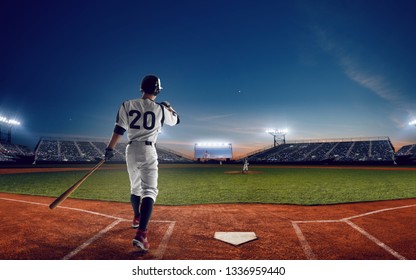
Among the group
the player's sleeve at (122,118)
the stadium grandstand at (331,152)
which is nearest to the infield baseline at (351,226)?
the player's sleeve at (122,118)

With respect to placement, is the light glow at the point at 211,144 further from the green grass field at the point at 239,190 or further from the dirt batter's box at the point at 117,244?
the dirt batter's box at the point at 117,244

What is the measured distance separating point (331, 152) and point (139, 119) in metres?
46.2

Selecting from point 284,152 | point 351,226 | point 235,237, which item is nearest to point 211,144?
point 284,152

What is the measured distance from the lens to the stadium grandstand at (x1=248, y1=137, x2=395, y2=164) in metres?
39.3

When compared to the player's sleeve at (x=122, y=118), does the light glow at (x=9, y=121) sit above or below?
above

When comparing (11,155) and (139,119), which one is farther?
(11,155)

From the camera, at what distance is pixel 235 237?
3.59 m

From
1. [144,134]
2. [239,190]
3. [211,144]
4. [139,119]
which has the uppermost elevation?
[211,144]

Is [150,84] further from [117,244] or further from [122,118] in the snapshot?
[117,244]

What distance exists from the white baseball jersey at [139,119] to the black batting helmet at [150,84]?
16 centimetres

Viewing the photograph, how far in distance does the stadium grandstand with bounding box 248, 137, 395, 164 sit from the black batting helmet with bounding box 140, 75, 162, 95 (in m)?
36.0

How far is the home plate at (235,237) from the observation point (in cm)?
341

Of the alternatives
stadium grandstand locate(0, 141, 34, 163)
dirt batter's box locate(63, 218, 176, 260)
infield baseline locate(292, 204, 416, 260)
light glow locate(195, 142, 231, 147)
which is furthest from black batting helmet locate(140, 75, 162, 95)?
light glow locate(195, 142, 231, 147)

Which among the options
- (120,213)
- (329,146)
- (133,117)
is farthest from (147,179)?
(329,146)
